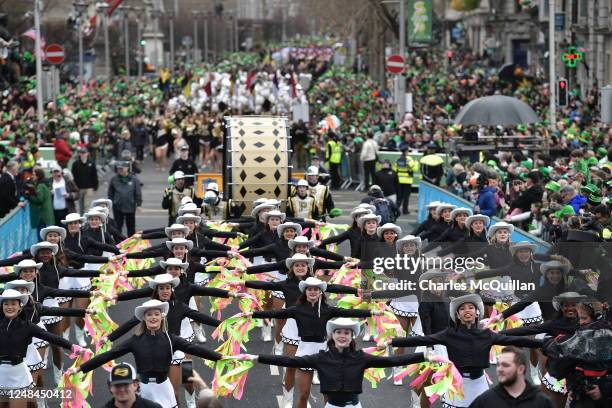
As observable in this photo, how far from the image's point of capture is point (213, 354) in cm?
1201

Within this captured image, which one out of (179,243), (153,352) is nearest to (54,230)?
(179,243)

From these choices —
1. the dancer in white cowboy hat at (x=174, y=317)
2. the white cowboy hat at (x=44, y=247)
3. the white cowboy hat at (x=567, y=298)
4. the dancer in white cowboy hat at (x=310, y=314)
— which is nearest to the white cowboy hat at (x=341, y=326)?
the dancer in white cowboy hat at (x=310, y=314)

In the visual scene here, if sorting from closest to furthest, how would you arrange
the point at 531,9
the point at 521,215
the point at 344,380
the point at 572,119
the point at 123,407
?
the point at 123,407, the point at 344,380, the point at 521,215, the point at 572,119, the point at 531,9

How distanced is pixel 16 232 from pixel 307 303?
1037 centimetres

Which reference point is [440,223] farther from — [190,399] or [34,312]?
[34,312]

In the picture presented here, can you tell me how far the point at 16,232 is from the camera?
74.8 feet

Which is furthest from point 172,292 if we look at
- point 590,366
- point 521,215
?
point 521,215

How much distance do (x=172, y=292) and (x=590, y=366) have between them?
13.6ft

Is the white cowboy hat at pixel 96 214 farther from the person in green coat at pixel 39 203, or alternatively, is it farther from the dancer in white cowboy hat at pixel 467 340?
the dancer in white cowboy hat at pixel 467 340

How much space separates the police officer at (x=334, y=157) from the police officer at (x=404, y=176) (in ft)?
15.3

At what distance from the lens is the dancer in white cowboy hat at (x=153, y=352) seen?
11781 mm

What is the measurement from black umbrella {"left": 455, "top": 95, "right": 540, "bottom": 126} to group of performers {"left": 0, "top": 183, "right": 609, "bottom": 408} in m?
11.2

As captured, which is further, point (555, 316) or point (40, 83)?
point (40, 83)

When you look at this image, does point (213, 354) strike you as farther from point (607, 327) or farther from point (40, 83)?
point (40, 83)
